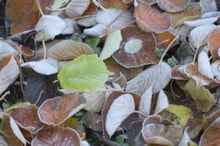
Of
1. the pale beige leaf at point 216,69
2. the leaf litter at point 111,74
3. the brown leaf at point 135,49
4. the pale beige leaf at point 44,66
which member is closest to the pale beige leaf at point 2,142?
the leaf litter at point 111,74

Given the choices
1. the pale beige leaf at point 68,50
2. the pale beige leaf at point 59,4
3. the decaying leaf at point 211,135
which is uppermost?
the pale beige leaf at point 59,4

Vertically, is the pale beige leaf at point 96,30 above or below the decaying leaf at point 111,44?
above

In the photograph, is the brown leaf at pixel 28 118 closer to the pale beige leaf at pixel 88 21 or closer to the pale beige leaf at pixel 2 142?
the pale beige leaf at pixel 2 142

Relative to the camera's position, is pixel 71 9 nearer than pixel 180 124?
No

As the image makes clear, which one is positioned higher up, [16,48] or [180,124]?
[16,48]

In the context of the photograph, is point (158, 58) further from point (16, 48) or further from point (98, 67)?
point (16, 48)

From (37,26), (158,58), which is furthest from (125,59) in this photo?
(37,26)

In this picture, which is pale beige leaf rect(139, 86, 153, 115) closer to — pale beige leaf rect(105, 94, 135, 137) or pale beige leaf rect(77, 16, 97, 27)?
pale beige leaf rect(105, 94, 135, 137)
